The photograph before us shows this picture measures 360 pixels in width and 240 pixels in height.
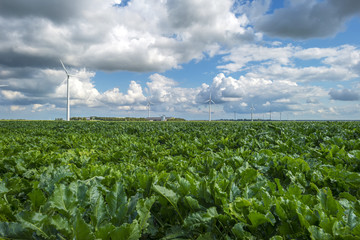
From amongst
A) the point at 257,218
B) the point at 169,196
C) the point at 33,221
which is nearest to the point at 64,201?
the point at 33,221

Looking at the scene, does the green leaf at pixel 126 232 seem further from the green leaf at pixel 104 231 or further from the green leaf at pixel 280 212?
the green leaf at pixel 280 212

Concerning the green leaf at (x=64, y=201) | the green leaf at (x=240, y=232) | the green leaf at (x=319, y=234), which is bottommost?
the green leaf at (x=240, y=232)

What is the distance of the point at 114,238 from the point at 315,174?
2932 mm

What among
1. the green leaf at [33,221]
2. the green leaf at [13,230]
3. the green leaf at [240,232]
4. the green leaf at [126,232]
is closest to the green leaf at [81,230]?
the green leaf at [126,232]

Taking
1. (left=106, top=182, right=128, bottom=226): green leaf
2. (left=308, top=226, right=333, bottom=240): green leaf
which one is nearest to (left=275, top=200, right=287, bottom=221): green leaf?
(left=308, top=226, right=333, bottom=240): green leaf

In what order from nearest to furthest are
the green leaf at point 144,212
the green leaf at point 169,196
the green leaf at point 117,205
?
1. the green leaf at point 144,212
2. the green leaf at point 117,205
3. the green leaf at point 169,196

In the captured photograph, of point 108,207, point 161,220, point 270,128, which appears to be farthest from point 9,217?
point 270,128

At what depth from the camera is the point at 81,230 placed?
5.20 feet

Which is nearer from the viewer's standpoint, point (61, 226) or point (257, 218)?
point (61, 226)

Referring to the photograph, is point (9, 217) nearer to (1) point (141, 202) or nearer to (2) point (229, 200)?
(1) point (141, 202)

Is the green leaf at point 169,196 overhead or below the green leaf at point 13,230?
overhead

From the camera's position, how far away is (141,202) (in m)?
1.97

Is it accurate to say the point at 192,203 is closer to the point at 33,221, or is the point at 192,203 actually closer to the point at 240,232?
the point at 240,232

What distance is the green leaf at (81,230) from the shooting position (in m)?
1.57
